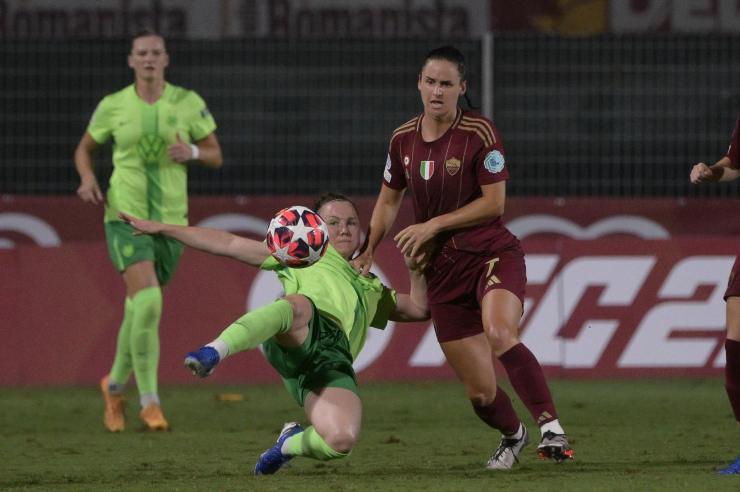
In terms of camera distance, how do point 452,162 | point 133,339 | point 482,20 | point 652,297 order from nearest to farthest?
point 452,162 → point 133,339 → point 652,297 → point 482,20

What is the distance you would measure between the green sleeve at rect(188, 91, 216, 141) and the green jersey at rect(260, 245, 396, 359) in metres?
2.98

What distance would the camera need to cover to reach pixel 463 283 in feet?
24.9

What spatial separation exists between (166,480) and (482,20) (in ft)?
27.3

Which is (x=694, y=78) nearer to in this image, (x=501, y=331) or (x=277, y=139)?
(x=277, y=139)

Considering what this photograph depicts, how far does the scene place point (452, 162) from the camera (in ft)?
24.7

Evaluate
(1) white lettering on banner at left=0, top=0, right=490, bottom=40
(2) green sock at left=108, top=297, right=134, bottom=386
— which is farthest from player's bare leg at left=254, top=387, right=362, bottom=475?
(1) white lettering on banner at left=0, top=0, right=490, bottom=40

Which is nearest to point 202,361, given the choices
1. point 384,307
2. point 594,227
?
point 384,307

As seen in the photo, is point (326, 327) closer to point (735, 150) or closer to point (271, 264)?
point (271, 264)

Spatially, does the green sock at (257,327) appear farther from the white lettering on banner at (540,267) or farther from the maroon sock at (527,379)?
the white lettering on banner at (540,267)

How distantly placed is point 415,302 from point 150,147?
2.87 meters

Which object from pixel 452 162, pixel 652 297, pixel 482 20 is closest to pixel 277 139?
pixel 482 20

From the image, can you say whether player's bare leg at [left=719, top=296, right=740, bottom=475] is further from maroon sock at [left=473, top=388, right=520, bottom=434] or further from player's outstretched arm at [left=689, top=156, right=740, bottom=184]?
maroon sock at [left=473, top=388, right=520, bottom=434]

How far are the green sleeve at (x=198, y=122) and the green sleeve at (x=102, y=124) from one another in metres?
0.49

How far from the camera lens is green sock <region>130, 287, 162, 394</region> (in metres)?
9.70
